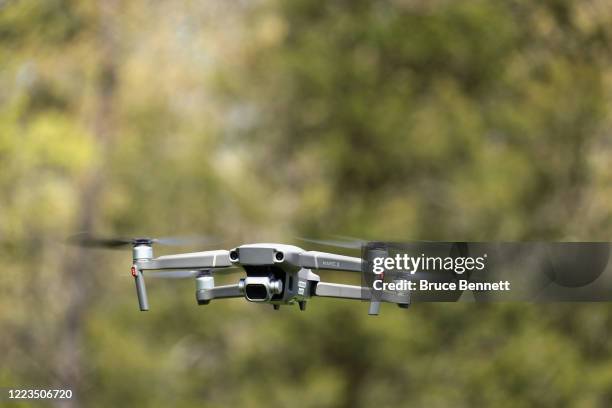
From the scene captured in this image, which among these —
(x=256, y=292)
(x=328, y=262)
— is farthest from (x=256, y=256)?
(x=328, y=262)

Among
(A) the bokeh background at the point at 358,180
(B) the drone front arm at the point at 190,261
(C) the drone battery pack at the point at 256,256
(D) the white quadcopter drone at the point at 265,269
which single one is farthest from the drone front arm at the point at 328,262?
(A) the bokeh background at the point at 358,180

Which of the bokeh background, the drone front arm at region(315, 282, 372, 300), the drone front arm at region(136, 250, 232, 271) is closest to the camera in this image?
the drone front arm at region(315, 282, 372, 300)

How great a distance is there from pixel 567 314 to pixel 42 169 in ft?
37.2

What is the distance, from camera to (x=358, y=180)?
23438 millimetres

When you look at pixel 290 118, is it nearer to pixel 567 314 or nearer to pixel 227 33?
pixel 227 33

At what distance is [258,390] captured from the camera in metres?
23.8

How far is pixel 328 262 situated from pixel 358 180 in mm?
17218

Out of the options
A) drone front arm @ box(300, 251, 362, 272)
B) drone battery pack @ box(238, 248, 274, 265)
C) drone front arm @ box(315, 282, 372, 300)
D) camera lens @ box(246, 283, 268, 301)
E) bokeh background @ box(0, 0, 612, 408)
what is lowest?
camera lens @ box(246, 283, 268, 301)

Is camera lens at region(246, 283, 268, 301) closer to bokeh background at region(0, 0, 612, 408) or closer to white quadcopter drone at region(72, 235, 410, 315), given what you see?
white quadcopter drone at region(72, 235, 410, 315)

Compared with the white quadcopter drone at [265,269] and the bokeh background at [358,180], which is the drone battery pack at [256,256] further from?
the bokeh background at [358,180]

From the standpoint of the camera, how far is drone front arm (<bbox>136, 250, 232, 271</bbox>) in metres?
6.26

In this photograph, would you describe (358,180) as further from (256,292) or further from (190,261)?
(256,292)

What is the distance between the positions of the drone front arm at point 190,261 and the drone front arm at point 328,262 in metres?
0.44

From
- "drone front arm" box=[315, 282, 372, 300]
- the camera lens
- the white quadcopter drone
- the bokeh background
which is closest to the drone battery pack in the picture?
the white quadcopter drone
